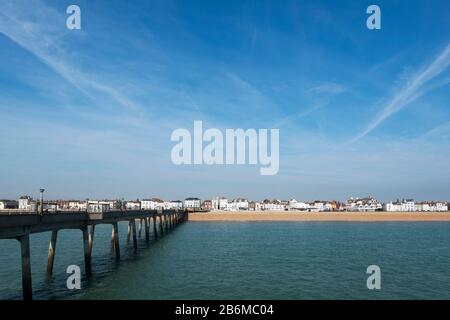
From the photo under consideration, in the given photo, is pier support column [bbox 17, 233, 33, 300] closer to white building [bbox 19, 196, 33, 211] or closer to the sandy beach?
white building [bbox 19, 196, 33, 211]

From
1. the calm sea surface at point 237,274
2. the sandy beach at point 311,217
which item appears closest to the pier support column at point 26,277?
the calm sea surface at point 237,274

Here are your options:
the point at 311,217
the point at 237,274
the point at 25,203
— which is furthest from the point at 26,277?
the point at 311,217

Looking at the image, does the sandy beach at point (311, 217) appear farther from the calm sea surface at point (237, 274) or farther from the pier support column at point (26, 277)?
the pier support column at point (26, 277)

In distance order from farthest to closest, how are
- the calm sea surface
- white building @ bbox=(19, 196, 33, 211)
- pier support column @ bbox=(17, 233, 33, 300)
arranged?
white building @ bbox=(19, 196, 33, 211), the calm sea surface, pier support column @ bbox=(17, 233, 33, 300)

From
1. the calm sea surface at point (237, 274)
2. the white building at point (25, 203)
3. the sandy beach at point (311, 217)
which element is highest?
the white building at point (25, 203)

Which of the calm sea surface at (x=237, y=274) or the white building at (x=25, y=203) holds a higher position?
the white building at (x=25, y=203)

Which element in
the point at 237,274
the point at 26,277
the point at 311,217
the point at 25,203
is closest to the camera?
the point at 26,277

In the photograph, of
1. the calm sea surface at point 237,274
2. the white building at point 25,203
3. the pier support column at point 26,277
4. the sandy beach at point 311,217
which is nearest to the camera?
the pier support column at point 26,277

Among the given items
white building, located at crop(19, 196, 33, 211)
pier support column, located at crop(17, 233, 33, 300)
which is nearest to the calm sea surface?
pier support column, located at crop(17, 233, 33, 300)

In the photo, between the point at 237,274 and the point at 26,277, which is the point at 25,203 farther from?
the point at 26,277
